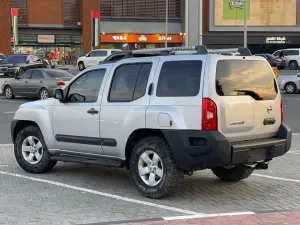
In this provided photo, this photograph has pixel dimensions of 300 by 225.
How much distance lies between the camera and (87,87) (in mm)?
7371

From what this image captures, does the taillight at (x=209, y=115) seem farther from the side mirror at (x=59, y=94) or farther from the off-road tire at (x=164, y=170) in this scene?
the side mirror at (x=59, y=94)

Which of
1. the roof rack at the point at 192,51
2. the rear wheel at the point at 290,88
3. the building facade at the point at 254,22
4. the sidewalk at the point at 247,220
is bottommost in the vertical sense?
the rear wheel at the point at 290,88

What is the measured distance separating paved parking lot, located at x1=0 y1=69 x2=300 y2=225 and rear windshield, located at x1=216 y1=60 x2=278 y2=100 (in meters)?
1.38

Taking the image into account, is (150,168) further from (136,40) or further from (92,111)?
(136,40)

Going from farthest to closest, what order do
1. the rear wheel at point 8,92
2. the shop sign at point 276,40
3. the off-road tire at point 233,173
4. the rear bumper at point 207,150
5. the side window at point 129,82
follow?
the shop sign at point 276,40
the rear wheel at point 8,92
the off-road tire at point 233,173
the side window at point 129,82
the rear bumper at point 207,150

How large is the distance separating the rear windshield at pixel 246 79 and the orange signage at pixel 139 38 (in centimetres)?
4806

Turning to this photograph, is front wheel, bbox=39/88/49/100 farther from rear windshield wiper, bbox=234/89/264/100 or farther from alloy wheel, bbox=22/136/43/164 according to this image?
rear windshield wiper, bbox=234/89/264/100

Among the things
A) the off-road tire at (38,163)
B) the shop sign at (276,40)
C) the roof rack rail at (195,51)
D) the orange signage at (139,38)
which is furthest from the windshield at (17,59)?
the shop sign at (276,40)

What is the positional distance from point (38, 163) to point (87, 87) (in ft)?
5.16

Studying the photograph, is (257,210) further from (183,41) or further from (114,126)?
(183,41)

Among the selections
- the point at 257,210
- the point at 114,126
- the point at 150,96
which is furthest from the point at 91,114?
the point at 257,210

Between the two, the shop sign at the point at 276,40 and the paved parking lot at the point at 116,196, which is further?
the shop sign at the point at 276,40

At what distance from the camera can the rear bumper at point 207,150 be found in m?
5.86

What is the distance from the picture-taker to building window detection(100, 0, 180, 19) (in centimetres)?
5431
